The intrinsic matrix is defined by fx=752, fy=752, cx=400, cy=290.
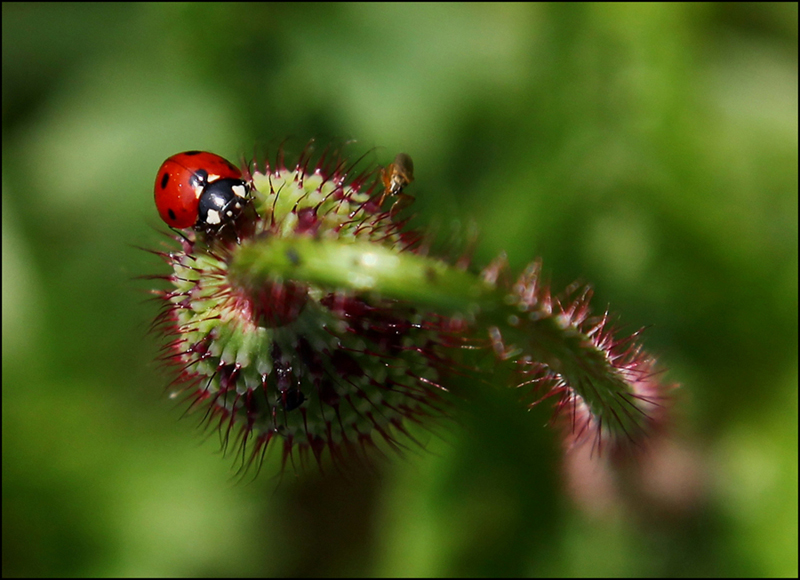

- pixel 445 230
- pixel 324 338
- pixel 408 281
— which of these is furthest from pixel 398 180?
pixel 445 230

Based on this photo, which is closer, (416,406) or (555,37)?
(416,406)

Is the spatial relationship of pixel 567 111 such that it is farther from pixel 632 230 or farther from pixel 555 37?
pixel 632 230

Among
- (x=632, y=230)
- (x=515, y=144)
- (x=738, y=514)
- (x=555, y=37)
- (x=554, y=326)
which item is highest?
(x=555, y=37)

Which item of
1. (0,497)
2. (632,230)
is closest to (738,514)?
(632,230)

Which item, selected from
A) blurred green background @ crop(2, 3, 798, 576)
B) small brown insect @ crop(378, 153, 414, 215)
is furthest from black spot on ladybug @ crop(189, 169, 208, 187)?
blurred green background @ crop(2, 3, 798, 576)

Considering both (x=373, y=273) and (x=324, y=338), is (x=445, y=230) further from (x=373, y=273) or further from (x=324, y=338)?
(x=373, y=273)

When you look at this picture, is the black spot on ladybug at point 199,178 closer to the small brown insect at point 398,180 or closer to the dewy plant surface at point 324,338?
the dewy plant surface at point 324,338

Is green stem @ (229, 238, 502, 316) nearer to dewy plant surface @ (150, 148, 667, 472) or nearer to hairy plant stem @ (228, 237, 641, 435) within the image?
hairy plant stem @ (228, 237, 641, 435)

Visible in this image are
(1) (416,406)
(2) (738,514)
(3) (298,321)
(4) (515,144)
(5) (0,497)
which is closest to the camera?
(3) (298,321)
